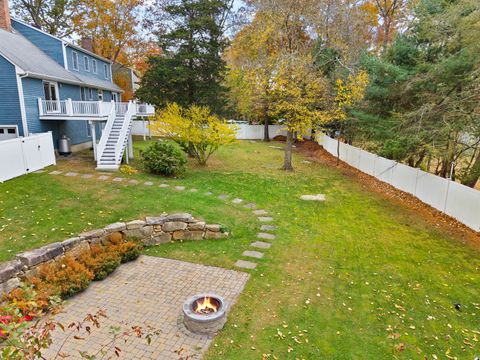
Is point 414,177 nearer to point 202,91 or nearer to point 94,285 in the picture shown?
point 94,285

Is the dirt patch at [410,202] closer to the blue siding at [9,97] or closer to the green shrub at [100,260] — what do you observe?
the green shrub at [100,260]

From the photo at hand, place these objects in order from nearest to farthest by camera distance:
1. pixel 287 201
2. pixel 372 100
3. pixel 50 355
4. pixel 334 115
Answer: pixel 50 355 → pixel 287 201 → pixel 372 100 → pixel 334 115

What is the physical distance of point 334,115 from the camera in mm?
15562

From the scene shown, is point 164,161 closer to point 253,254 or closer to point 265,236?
point 265,236

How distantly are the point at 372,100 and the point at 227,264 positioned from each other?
33.3ft

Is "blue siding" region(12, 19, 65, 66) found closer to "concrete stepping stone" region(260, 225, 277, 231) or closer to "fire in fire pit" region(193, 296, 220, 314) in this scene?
"concrete stepping stone" region(260, 225, 277, 231)

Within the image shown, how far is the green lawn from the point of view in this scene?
5.02 metres

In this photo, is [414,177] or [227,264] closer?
[227,264]

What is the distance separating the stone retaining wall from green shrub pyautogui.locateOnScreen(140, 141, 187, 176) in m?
5.06

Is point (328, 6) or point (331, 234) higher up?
point (328, 6)

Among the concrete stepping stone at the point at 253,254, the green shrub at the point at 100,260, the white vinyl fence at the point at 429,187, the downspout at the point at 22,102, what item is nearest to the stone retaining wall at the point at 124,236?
the green shrub at the point at 100,260

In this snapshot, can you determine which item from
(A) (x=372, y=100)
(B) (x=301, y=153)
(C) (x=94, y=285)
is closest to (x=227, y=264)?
(C) (x=94, y=285)

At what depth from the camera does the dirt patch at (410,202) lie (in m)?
9.09

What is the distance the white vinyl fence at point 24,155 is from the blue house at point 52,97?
1.75m
